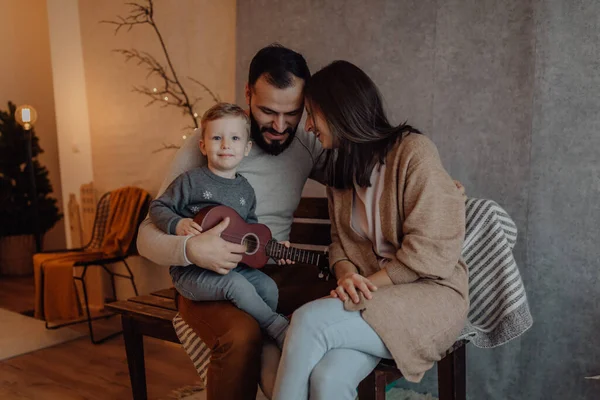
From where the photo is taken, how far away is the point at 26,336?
3117 mm

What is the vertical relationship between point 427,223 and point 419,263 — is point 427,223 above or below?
above

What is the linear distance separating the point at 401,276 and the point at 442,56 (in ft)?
3.29

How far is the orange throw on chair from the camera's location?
121 inches

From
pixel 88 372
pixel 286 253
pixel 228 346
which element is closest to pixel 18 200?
pixel 88 372

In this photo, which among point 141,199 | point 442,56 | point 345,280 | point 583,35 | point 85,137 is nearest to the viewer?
point 345,280

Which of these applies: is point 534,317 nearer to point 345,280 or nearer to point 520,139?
point 520,139

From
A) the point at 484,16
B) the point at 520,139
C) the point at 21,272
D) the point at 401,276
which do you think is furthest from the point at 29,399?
the point at 21,272

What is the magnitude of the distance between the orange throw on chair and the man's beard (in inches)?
61.4

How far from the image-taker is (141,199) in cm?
318

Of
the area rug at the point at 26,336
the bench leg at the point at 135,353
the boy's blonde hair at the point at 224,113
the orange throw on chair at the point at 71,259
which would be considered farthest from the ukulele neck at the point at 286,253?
the area rug at the point at 26,336

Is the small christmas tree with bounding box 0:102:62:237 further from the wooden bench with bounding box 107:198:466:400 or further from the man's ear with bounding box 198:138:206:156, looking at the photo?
the man's ear with bounding box 198:138:206:156

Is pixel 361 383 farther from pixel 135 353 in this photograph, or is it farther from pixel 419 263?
pixel 135 353

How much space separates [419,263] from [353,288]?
0.18m

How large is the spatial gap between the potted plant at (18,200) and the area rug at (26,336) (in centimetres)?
164
